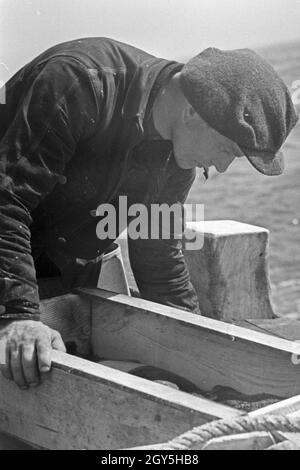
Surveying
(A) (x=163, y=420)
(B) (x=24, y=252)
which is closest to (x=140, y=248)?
(B) (x=24, y=252)

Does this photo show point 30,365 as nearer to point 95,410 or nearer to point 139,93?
point 95,410

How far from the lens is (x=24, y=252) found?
2.58 m

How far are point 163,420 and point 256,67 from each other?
1160mm

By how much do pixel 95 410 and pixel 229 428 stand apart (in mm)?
495

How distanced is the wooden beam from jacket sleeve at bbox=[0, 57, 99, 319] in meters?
1.24

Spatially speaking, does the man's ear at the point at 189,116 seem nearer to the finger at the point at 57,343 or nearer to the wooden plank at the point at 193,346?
the wooden plank at the point at 193,346

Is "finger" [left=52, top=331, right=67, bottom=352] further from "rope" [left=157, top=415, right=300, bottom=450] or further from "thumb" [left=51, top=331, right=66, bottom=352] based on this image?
"rope" [left=157, top=415, right=300, bottom=450]

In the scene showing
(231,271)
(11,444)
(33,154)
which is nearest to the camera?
(11,444)

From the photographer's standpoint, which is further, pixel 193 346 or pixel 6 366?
pixel 193 346

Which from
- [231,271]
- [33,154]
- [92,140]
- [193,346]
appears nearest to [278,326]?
[231,271]

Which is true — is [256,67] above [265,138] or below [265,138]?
above

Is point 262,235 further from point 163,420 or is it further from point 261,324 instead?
point 163,420

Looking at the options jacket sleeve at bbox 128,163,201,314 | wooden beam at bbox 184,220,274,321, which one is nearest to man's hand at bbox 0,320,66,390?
jacket sleeve at bbox 128,163,201,314

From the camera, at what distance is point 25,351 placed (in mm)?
2402
